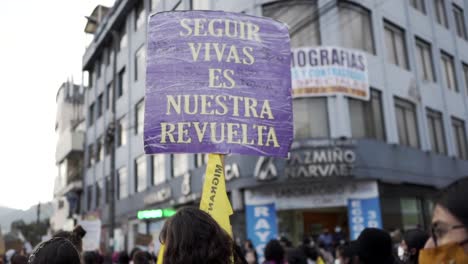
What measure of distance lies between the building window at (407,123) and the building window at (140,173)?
13232 mm

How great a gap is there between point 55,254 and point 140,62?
82.6 ft

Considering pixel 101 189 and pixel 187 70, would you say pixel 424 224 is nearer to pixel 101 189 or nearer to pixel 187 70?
pixel 187 70

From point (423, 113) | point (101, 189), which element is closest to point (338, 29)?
point (423, 113)

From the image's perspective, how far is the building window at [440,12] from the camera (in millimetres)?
24719

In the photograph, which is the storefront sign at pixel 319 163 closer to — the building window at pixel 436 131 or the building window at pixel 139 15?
the building window at pixel 436 131

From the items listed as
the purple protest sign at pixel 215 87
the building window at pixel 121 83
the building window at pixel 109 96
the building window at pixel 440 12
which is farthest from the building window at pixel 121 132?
the purple protest sign at pixel 215 87

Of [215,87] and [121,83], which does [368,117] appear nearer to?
[215,87]

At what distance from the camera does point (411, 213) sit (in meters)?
20.2

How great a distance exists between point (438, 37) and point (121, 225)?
19.7m

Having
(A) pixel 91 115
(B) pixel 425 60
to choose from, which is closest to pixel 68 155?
(A) pixel 91 115

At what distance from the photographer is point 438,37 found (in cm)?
2389

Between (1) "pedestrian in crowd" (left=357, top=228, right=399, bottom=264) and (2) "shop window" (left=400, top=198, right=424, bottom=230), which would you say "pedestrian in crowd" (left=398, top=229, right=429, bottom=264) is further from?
(2) "shop window" (left=400, top=198, right=424, bottom=230)

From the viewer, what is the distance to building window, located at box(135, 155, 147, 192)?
2620cm

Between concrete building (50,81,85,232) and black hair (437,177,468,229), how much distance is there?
3532 centimetres
